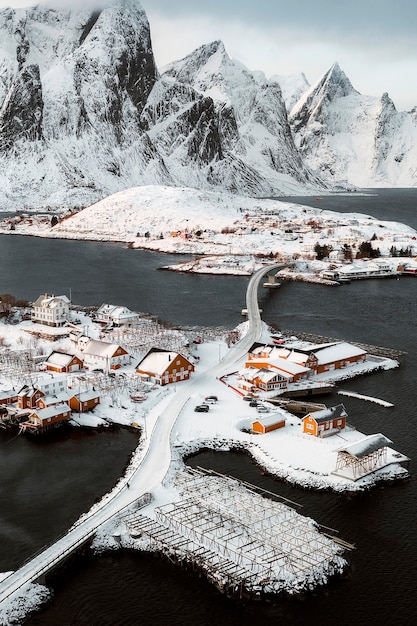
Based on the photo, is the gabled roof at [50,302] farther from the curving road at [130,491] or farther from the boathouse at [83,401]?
the boathouse at [83,401]

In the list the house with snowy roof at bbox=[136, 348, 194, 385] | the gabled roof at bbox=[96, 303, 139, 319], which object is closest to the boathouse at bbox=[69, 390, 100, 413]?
the house with snowy roof at bbox=[136, 348, 194, 385]

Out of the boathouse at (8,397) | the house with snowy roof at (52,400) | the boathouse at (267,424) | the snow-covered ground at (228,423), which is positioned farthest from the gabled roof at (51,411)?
the boathouse at (267,424)

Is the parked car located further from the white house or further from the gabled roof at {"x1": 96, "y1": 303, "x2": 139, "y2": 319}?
the gabled roof at {"x1": 96, "y1": 303, "x2": 139, "y2": 319}

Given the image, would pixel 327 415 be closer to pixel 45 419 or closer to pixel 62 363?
pixel 45 419

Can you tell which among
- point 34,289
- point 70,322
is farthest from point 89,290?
point 70,322

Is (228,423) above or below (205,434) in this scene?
above

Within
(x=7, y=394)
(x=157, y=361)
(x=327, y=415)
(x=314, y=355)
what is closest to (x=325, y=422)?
(x=327, y=415)
